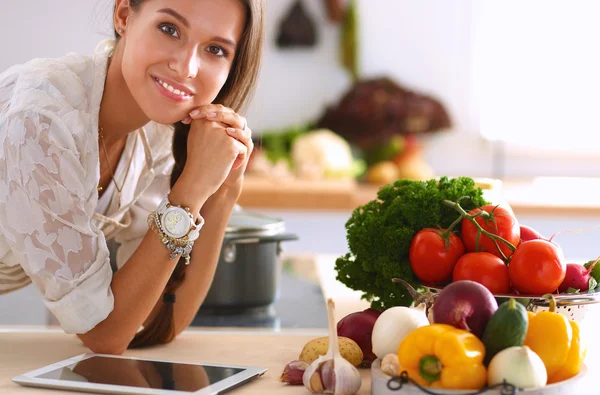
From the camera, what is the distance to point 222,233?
160cm

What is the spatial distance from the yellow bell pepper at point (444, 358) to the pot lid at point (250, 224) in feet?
2.62

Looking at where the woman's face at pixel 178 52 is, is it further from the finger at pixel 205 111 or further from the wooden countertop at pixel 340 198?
the wooden countertop at pixel 340 198

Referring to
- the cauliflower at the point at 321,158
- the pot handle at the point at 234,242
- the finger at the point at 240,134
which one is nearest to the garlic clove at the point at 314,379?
the finger at the point at 240,134

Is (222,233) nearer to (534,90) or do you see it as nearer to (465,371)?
(465,371)

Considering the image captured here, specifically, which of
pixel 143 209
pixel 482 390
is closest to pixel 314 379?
pixel 482 390

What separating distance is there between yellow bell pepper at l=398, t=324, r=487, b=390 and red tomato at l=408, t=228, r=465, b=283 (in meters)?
0.28

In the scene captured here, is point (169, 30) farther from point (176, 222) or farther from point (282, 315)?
point (282, 315)

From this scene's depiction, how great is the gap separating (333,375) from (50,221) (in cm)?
54

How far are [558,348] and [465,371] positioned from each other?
0.46ft

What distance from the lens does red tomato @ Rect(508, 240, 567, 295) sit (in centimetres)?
115

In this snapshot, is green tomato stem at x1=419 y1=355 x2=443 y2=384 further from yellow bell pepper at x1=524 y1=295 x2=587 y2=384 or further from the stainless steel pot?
the stainless steel pot

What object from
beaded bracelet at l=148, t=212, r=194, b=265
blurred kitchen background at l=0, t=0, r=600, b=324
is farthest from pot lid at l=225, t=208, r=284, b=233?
blurred kitchen background at l=0, t=0, r=600, b=324

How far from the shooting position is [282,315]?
1.70 m

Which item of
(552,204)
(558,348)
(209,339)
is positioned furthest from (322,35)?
(558,348)
